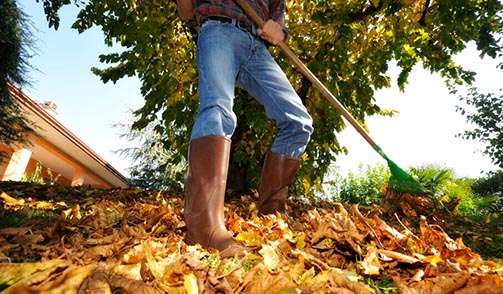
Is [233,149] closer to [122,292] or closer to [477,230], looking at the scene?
[477,230]

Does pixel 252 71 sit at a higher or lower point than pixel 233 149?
lower

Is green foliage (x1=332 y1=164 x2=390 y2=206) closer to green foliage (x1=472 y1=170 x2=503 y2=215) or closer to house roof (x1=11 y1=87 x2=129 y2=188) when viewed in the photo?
green foliage (x1=472 y1=170 x2=503 y2=215)

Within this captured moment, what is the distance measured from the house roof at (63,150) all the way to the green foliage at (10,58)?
1.68 feet

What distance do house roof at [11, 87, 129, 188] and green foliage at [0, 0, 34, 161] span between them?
0.51m

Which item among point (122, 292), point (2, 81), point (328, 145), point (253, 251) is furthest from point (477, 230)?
point (2, 81)

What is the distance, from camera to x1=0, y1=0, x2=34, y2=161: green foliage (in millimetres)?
7355

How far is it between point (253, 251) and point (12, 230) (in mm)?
1238

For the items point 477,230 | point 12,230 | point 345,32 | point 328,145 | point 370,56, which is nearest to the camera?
point 12,230

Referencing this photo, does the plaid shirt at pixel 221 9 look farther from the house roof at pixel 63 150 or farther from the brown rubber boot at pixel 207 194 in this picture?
the house roof at pixel 63 150

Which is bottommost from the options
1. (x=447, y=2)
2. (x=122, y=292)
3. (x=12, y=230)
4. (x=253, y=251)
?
(x=122, y=292)

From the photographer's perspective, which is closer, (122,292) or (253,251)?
(122,292)

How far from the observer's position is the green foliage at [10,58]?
7.36 m

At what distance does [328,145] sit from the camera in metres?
5.85

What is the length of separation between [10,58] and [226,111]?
7.61 m
